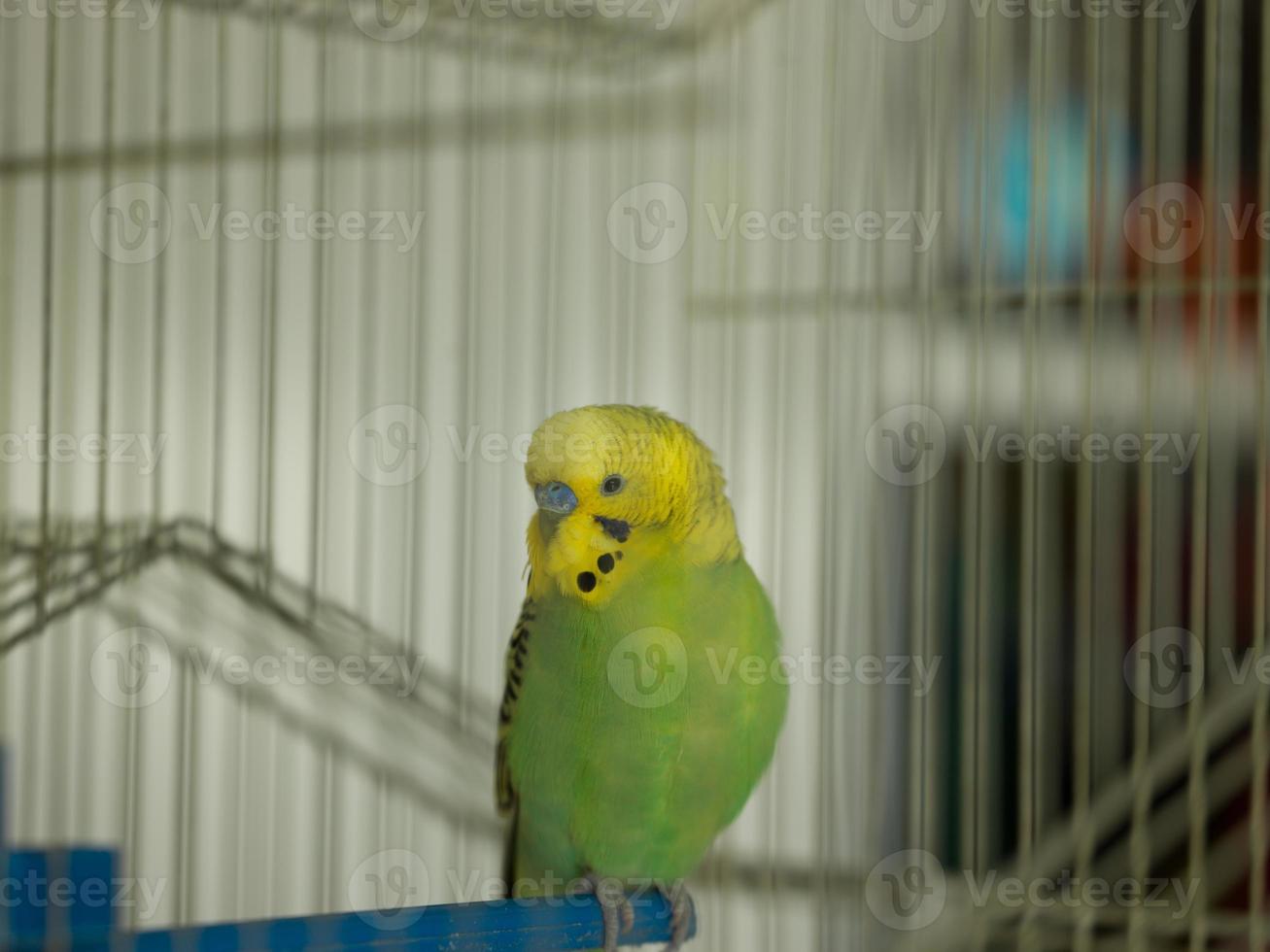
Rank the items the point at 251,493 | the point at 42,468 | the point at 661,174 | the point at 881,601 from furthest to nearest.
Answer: the point at 881,601 → the point at 661,174 → the point at 251,493 → the point at 42,468

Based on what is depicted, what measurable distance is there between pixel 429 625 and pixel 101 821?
29 centimetres

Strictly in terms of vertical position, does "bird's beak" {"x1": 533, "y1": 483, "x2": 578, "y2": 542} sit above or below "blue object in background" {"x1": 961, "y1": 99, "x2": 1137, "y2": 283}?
below

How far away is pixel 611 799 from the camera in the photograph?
996 millimetres

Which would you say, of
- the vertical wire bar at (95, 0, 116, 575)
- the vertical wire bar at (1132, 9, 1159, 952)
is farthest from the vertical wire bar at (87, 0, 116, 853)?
the vertical wire bar at (1132, 9, 1159, 952)

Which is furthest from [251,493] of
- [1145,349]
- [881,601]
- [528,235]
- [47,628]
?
[1145,349]

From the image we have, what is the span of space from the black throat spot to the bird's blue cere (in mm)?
41

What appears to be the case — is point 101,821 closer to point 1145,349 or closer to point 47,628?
point 47,628
